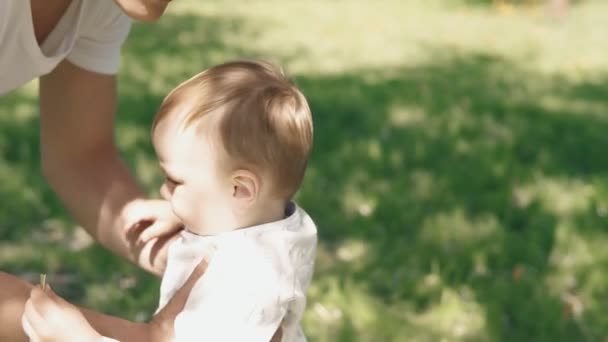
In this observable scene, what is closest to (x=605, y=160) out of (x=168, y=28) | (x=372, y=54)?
(x=372, y=54)

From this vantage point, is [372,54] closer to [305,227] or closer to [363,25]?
[363,25]

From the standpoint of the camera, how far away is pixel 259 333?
70.7 inches

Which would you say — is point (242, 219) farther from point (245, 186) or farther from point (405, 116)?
point (405, 116)

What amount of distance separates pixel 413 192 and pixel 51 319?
9.18 feet

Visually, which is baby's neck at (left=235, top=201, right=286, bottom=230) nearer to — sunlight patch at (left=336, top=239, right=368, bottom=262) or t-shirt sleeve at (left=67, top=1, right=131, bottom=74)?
t-shirt sleeve at (left=67, top=1, right=131, bottom=74)

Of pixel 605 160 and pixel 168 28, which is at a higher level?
pixel 605 160

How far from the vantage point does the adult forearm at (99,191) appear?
2383 millimetres

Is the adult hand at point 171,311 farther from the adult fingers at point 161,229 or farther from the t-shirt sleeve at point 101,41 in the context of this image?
the t-shirt sleeve at point 101,41

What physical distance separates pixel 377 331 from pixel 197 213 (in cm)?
125

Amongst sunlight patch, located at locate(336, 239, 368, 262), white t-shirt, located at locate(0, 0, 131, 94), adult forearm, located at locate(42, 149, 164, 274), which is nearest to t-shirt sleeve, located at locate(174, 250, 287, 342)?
adult forearm, located at locate(42, 149, 164, 274)

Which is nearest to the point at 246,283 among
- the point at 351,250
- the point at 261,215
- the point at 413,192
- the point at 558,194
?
the point at 261,215

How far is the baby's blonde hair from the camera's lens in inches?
71.0

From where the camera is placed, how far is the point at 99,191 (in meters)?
2.42

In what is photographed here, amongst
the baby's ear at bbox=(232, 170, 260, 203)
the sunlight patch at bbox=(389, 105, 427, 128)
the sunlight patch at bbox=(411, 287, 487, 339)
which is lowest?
the sunlight patch at bbox=(389, 105, 427, 128)
